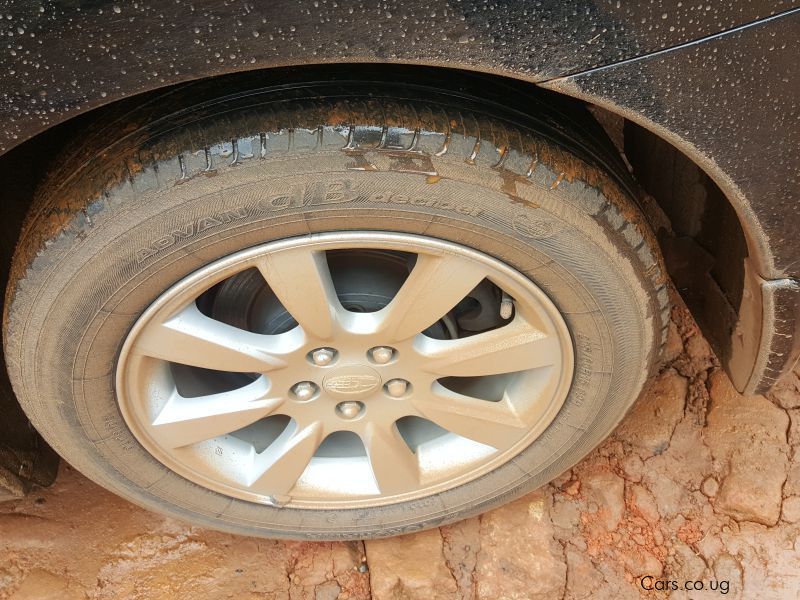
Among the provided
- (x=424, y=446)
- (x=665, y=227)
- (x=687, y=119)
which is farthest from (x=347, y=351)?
(x=665, y=227)

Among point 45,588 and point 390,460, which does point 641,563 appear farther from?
point 45,588

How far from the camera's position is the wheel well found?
1.30m

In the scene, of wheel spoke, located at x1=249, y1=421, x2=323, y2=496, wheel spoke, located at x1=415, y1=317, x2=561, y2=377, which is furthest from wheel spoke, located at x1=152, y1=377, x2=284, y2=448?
wheel spoke, located at x1=415, y1=317, x2=561, y2=377

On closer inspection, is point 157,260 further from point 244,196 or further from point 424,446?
point 424,446

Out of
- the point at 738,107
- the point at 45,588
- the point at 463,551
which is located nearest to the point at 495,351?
the point at 738,107

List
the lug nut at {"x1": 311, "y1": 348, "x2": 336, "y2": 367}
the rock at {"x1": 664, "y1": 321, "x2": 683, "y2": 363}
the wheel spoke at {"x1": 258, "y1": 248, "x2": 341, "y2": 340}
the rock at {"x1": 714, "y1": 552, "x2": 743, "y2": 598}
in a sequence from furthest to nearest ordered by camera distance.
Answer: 1. the rock at {"x1": 664, "y1": 321, "x2": 683, "y2": 363}
2. the rock at {"x1": 714, "y1": 552, "x2": 743, "y2": 598}
3. the lug nut at {"x1": 311, "y1": 348, "x2": 336, "y2": 367}
4. the wheel spoke at {"x1": 258, "y1": 248, "x2": 341, "y2": 340}

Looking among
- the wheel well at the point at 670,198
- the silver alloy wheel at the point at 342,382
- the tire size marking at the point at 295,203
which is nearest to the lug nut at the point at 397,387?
the silver alloy wheel at the point at 342,382

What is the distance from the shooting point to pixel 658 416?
2.20 meters

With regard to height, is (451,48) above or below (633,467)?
above

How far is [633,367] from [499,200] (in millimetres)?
536

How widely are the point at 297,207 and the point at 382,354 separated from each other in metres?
0.41

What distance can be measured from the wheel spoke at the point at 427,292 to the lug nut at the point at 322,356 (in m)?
0.13

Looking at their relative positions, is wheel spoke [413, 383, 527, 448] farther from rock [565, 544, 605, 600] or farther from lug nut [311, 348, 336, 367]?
rock [565, 544, 605, 600]

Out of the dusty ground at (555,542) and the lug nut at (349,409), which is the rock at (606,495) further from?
the lug nut at (349,409)
